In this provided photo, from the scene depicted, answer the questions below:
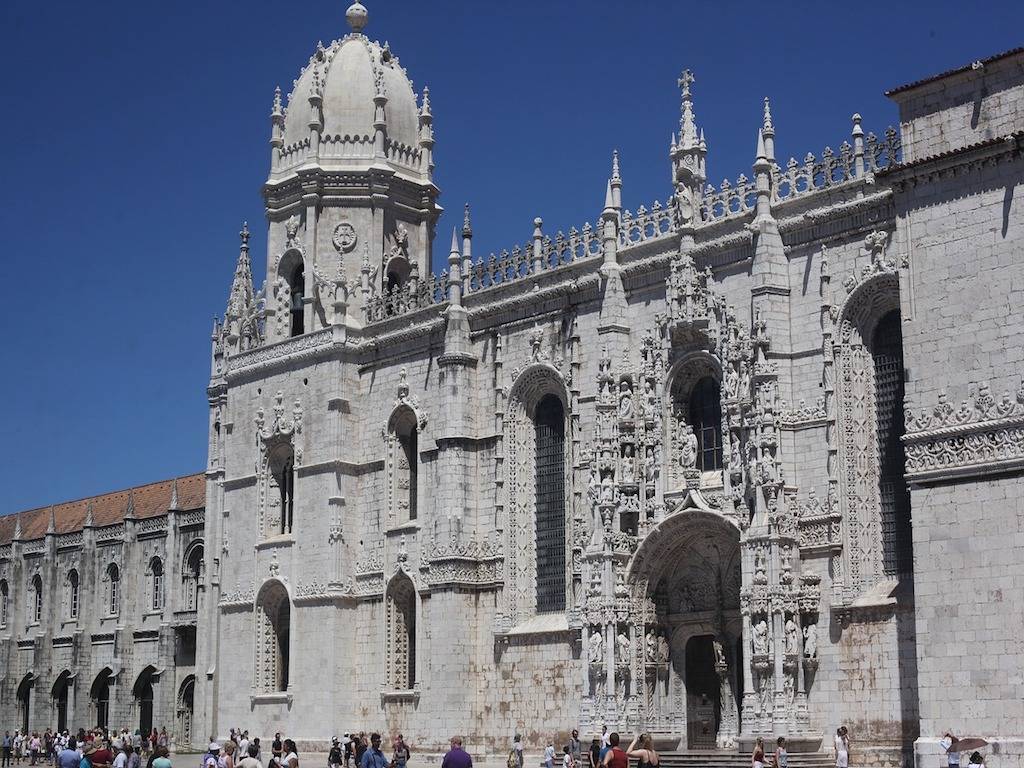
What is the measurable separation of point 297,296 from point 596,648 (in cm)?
1719

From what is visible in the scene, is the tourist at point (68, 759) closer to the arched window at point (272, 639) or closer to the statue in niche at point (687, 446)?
the statue in niche at point (687, 446)

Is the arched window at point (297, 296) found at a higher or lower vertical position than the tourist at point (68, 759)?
higher

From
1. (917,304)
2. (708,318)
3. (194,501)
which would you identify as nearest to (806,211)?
(708,318)

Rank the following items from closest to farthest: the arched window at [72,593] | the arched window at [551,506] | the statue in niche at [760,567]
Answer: the statue in niche at [760,567], the arched window at [551,506], the arched window at [72,593]

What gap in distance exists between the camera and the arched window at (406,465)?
42.5m

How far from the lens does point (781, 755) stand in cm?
2842

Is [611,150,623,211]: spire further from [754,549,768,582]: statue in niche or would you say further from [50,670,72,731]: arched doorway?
[50,670,72,731]: arched doorway

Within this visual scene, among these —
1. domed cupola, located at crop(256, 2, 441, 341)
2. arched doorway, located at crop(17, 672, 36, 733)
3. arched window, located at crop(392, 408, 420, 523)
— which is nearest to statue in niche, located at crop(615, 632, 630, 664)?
arched window, located at crop(392, 408, 420, 523)

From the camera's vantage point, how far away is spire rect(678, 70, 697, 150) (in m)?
36.6

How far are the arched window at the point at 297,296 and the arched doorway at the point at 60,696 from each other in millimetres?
25004

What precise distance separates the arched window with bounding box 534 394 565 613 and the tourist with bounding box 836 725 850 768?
10190 millimetres

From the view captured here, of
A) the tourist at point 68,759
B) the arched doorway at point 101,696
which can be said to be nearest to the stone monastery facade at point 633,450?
the tourist at point 68,759

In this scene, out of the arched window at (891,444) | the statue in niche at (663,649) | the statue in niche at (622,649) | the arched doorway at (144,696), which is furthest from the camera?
the arched doorway at (144,696)

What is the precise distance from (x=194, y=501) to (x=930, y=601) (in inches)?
1520
